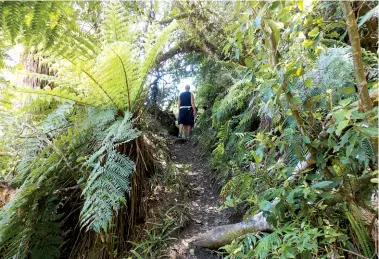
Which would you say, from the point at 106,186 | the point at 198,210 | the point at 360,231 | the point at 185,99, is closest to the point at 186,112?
the point at 185,99

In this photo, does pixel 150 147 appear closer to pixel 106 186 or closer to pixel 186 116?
pixel 106 186

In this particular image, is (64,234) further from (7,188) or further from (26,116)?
(26,116)

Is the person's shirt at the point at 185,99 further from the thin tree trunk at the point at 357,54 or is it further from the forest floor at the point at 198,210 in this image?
the thin tree trunk at the point at 357,54

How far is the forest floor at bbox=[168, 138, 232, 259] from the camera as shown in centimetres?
202

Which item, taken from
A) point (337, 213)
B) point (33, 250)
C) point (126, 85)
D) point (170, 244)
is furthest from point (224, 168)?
point (33, 250)

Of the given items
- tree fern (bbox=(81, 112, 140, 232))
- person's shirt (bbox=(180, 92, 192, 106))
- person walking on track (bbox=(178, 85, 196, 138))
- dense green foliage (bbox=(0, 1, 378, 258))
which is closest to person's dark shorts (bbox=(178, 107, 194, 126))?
person walking on track (bbox=(178, 85, 196, 138))

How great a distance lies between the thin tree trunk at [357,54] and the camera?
94 cm

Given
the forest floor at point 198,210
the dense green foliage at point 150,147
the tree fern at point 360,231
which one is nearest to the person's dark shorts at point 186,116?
the forest floor at point 198,210

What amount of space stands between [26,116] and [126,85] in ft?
3.23

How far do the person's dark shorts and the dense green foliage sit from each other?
76.6 inches

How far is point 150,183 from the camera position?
8.29 feet

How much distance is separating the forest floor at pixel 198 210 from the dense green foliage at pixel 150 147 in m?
0.16

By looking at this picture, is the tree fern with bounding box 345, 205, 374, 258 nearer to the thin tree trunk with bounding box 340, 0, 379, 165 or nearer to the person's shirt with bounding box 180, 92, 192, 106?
the thin tree trunk with bounding box 340, 0, 379, 165

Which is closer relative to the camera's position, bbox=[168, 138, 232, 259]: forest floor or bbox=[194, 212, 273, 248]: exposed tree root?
bbox=[194, 212, 273, 248]: exposed tree root
